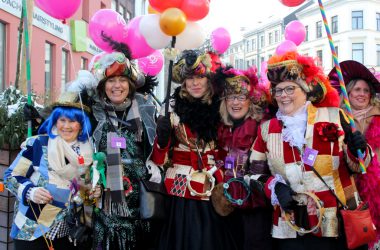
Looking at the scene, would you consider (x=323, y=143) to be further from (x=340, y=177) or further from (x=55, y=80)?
(x=55, y=80)

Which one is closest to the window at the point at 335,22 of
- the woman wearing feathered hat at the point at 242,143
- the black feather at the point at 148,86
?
the black feather at the point at 148,86

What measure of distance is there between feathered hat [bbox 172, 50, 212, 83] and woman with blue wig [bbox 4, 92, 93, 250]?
84cm

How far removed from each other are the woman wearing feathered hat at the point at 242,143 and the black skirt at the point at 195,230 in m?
0.09

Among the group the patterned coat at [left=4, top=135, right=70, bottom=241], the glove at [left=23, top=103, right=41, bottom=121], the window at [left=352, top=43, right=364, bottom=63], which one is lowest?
the patterned coat at [left=4, top=135, right=70, bottom=241]

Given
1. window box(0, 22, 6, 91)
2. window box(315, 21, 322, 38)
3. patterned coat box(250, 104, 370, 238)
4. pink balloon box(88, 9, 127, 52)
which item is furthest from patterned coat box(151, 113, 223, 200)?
window box(315, 21, 322, 38)

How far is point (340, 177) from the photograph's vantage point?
2.62 metres

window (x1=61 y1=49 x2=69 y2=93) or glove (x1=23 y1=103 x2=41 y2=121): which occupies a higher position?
window (x1=61 y1=49 x2=69 y2=93)

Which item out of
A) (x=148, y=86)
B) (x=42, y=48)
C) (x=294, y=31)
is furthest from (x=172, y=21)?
(x=42, y=48)

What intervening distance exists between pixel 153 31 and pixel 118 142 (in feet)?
3.00

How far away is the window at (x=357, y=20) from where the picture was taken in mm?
30906

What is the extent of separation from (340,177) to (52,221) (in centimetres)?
202

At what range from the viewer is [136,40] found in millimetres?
3469

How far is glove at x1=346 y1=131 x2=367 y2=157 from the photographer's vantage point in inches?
97.0

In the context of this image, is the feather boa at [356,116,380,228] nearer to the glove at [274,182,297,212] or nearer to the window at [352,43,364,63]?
the glove at [274,182,297,212]
